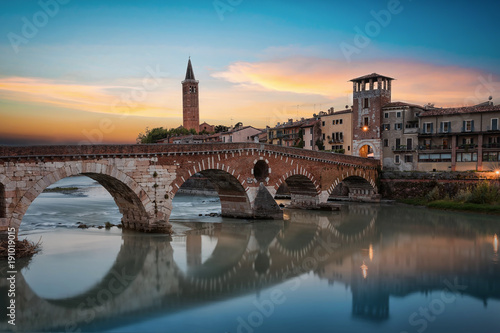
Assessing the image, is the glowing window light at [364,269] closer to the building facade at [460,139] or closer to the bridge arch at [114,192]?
the bridge arch at [114,192]

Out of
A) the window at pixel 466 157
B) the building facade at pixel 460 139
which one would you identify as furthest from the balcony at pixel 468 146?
the window at pixel 466 157

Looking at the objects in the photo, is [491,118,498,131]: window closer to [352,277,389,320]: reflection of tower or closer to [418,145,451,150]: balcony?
[418,145,451,150]: balcony

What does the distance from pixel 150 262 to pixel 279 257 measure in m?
5.38

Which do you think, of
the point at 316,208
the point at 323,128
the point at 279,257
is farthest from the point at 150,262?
the point at 323,128

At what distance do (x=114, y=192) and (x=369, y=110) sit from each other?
26.0 meters

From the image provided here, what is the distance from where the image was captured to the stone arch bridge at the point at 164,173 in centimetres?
1725

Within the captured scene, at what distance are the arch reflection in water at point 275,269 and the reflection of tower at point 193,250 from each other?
0.04 meters

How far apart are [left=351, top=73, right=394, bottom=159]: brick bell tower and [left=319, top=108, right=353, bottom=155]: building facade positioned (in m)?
1.56

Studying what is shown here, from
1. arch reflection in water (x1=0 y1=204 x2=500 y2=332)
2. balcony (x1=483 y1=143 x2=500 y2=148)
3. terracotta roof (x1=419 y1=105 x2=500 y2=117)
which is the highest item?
terracotta roof (x1=419 y1=105 x2=500 y2=117)

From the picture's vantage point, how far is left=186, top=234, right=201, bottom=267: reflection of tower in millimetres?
17850

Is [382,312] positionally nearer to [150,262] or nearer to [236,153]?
[150,262]

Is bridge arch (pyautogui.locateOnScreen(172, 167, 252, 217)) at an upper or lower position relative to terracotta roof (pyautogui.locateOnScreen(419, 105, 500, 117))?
lower

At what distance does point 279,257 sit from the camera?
18828 millimetres

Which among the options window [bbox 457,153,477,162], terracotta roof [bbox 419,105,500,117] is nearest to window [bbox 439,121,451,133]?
terracotta roof [bbox 419,105,500,117]
